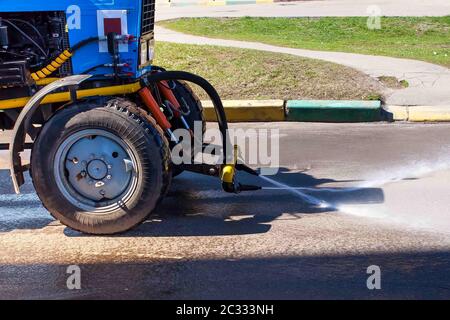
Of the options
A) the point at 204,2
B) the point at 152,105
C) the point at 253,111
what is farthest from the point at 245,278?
the point at 204,2

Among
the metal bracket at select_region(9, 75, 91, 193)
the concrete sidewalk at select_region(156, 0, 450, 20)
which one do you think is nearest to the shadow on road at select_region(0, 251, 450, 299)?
the metal bracket at select_region(9, 75, 91, 193)

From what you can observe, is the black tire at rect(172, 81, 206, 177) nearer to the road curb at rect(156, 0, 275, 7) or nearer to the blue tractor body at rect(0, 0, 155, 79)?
the blue tractor body at rect(0, 0, 155, 79)

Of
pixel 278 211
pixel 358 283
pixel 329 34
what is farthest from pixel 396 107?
pixel 329 34

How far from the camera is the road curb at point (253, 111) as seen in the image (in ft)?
29.7

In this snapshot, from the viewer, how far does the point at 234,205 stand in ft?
Answer: 19.9

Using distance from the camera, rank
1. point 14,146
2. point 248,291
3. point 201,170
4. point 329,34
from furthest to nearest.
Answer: point 329,34 → point 201,170 → point 14,146 → point 248,291

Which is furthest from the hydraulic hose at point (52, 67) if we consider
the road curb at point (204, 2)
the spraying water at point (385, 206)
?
the road curb at point (204, 2)

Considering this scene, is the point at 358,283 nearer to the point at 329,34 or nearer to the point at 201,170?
the point at 201,170

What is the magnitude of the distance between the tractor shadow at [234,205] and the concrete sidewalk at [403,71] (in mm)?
3275

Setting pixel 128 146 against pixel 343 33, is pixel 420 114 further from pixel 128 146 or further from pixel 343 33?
pixel 343 33

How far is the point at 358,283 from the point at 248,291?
0.66 meters
